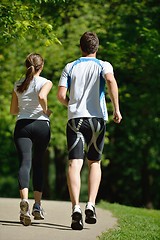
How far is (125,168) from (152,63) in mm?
14985

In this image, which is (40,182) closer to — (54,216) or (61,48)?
(54,216)

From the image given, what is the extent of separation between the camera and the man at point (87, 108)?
8.62 metres

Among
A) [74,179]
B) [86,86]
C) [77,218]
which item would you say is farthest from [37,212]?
[86,86]

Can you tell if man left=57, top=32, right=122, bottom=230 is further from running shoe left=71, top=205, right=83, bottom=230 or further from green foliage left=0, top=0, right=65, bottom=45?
green foliage left=0, top=0, right=65, bottom=45

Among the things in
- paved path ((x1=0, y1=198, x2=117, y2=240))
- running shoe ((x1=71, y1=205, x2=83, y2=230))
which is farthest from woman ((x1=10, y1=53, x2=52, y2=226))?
running shoe ((x1=71, y1=205, x2=83, y2=230))

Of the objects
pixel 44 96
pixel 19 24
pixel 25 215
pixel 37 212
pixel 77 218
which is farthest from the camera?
pixel 19 24

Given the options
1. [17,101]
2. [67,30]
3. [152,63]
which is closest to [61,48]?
[67,30]

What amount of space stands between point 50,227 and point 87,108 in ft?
4.92

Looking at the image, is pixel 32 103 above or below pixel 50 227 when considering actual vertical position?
above

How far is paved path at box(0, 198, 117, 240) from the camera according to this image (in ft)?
25.9

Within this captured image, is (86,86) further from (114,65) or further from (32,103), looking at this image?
(114,65)

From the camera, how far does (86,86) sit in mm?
8711

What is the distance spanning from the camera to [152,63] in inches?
819

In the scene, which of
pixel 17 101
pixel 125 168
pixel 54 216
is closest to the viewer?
pixel 17 101
